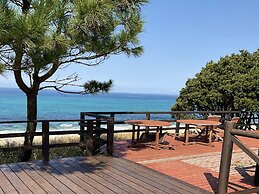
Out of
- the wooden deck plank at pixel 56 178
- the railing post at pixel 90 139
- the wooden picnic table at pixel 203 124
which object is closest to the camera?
the wooden deck plank at pixel 56 178

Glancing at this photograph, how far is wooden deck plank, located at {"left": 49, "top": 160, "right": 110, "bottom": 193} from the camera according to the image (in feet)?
12.1

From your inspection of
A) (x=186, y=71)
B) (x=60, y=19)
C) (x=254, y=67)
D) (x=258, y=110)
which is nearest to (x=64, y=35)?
(x=60, y=19)

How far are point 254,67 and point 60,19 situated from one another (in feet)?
37.4

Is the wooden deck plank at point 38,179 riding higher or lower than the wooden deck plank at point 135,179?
higher

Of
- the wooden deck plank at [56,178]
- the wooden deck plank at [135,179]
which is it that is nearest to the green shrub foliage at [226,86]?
the wooden deck plank at [135,179]

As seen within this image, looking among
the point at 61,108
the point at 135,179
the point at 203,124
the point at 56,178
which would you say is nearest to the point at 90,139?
the point at 56,178

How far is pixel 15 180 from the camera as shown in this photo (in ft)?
12.8

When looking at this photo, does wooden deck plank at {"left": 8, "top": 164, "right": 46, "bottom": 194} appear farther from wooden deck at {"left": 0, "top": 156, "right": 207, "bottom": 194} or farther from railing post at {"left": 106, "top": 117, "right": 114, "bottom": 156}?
railing post at {"left": 106, "top": 117, "right": 114, "bottom": 156}

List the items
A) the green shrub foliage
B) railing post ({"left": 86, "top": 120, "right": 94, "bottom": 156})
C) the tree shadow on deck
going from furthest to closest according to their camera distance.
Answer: the green shrub foliage
railing post ({"left": 86, "top": 120, "right": 94, "bottom": 156})
the tree shadow on deck

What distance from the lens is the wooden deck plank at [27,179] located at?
359cm

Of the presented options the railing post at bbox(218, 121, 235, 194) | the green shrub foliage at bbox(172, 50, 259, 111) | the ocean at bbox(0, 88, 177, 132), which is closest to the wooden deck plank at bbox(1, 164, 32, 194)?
the railing post at bbox(218, 121, 235, 194)

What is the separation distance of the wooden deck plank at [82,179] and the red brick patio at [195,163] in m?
1.23

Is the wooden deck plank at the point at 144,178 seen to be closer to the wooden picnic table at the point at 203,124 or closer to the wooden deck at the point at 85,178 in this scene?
the wooden deck at the point at 85,178

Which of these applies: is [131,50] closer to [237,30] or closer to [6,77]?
[6,77]
